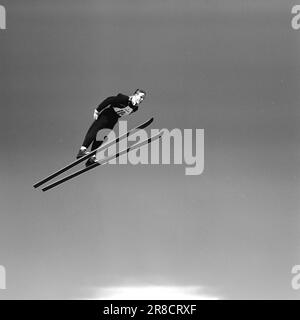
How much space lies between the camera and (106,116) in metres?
3.94

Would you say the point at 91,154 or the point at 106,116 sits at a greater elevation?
the point at 106,116

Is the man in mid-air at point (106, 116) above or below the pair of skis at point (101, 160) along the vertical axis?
above

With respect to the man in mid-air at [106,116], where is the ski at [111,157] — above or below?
below

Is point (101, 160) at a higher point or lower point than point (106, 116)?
lower

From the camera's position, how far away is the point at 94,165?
4.02 meters

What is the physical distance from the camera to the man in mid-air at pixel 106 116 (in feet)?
12.9

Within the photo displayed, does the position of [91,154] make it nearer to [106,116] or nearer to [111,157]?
[111,157]

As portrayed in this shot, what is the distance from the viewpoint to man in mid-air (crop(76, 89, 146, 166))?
3.93 metres

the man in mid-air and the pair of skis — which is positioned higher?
the man in mid-air

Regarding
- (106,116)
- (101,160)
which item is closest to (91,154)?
(101,160)

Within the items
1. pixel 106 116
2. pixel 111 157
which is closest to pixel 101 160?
pixel 111 157
